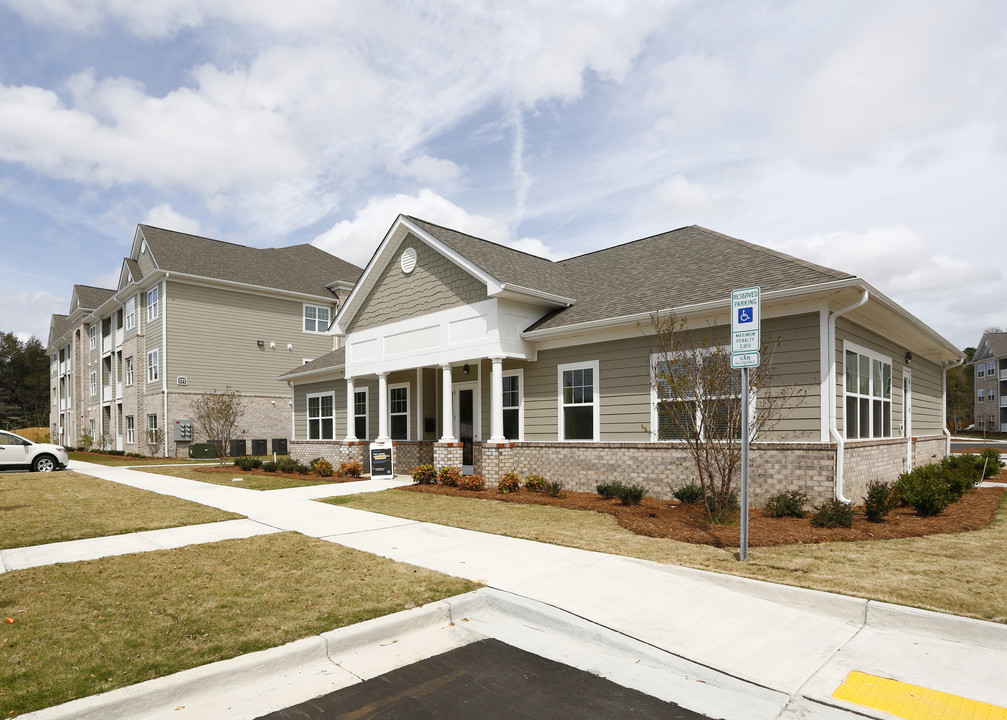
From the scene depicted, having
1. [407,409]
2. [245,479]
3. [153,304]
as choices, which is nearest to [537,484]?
[407,409]

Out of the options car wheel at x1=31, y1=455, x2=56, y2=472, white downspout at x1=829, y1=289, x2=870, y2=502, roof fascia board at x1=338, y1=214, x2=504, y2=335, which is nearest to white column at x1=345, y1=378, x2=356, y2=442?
roof fascia board at x1=338, y1=214, x2=504, y2=335

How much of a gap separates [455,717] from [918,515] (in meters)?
9.82

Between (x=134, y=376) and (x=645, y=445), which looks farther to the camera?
(x=134, y=376)

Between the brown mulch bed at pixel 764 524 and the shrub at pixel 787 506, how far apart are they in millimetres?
155

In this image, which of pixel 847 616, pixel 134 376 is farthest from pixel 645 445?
pixel 134 376

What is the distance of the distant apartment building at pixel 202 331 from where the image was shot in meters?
30.5

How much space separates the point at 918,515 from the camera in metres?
10.3

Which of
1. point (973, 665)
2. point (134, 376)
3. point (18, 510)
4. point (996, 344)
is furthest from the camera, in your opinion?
point (996, 344)

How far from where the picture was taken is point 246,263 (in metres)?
34.1

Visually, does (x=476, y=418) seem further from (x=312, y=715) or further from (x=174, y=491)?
(x=312, y=715)

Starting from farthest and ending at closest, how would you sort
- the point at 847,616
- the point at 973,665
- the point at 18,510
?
the point at 18,510
the point at 847,616
the point at 973,665

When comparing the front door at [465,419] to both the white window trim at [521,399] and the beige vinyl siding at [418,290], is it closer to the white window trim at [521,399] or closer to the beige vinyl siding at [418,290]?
the white window trim at [521,399]

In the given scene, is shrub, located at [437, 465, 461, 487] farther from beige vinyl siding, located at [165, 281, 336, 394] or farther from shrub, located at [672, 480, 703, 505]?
beige vinyl siding, located at [165, 281, 336, 394]

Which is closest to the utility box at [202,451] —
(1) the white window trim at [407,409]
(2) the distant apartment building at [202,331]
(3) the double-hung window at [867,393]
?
(2) the distant apartment building at [202,331]
